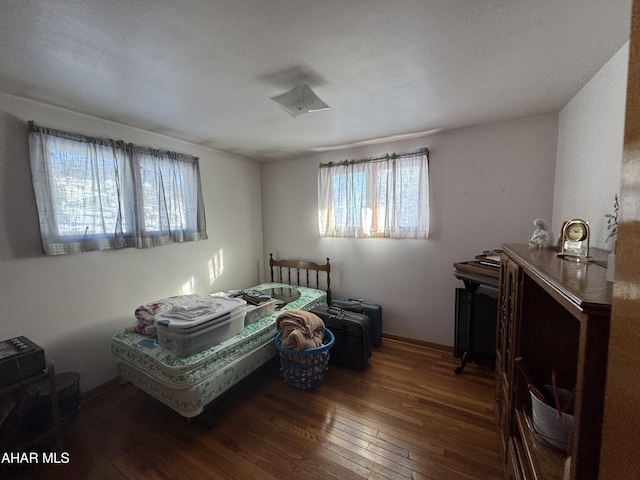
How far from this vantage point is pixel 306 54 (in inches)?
51.2

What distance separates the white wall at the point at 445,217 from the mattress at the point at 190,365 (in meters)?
1.40

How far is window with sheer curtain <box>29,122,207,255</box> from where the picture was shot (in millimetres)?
1801

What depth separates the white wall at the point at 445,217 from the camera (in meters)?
2.21

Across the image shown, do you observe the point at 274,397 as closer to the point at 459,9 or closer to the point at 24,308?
the point at 24,308

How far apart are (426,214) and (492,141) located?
880mm

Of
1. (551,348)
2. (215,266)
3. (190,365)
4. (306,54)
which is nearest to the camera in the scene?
(551,348)

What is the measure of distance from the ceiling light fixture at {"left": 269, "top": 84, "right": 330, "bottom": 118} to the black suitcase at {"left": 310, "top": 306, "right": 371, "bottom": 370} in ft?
6.16

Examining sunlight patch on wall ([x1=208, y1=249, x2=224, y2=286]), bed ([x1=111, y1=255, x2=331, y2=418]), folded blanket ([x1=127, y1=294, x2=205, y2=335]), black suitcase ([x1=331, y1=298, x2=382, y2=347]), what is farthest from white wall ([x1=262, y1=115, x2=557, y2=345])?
folded blanket ([x1=127, y1=294, x2=205, y2=335])

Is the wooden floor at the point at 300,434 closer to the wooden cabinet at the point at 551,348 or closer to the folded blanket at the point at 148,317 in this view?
the wooden cabinet at the point at 551,348

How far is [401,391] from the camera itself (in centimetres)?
205

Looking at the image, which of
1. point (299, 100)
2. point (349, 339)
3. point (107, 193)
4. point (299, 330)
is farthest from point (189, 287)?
point (299, 100)

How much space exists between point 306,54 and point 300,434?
233 centimetres

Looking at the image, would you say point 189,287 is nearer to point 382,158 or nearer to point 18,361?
point 18,361

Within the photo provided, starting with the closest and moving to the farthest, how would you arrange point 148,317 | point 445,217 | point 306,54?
point 306,54 → point 148,317 → point 445,217
